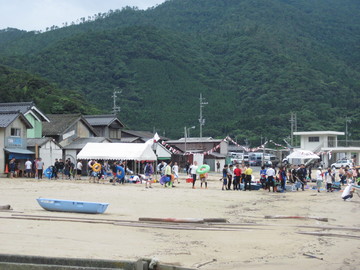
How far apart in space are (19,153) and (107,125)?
15.9 meters

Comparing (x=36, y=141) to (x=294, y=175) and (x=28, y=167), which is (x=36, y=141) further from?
(x=294, y=175)

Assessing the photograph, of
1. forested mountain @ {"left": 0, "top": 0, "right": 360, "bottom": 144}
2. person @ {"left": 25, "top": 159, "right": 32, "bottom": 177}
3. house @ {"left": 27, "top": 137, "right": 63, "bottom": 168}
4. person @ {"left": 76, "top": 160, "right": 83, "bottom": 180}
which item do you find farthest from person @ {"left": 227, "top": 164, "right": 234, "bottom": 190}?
forested mountain @ {"left": 0, "top": 0, "right": 360, "bottom": 144}

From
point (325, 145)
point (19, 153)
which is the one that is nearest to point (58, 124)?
point (19, 153)

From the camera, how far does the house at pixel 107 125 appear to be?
2103 inches

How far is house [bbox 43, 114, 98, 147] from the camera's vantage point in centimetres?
4556

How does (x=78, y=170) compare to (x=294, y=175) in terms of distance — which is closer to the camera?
(x=294, y=175)

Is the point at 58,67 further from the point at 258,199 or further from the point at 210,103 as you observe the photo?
the point at 258,199

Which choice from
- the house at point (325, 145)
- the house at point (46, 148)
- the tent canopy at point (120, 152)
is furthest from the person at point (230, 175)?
the house at point (325, 145)

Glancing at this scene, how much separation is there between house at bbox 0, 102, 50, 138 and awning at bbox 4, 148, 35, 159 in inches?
160

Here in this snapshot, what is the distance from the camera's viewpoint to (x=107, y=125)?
53406 mm

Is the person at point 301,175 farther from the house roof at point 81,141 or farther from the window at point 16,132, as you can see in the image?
the window at point 16,132

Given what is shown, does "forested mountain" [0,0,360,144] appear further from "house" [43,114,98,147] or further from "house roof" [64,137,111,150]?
"house roof" [64,137,111,150]

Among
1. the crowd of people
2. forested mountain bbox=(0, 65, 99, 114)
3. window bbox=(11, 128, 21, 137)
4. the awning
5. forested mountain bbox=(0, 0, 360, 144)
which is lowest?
the crowd of people

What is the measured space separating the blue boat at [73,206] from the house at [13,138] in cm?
2311
